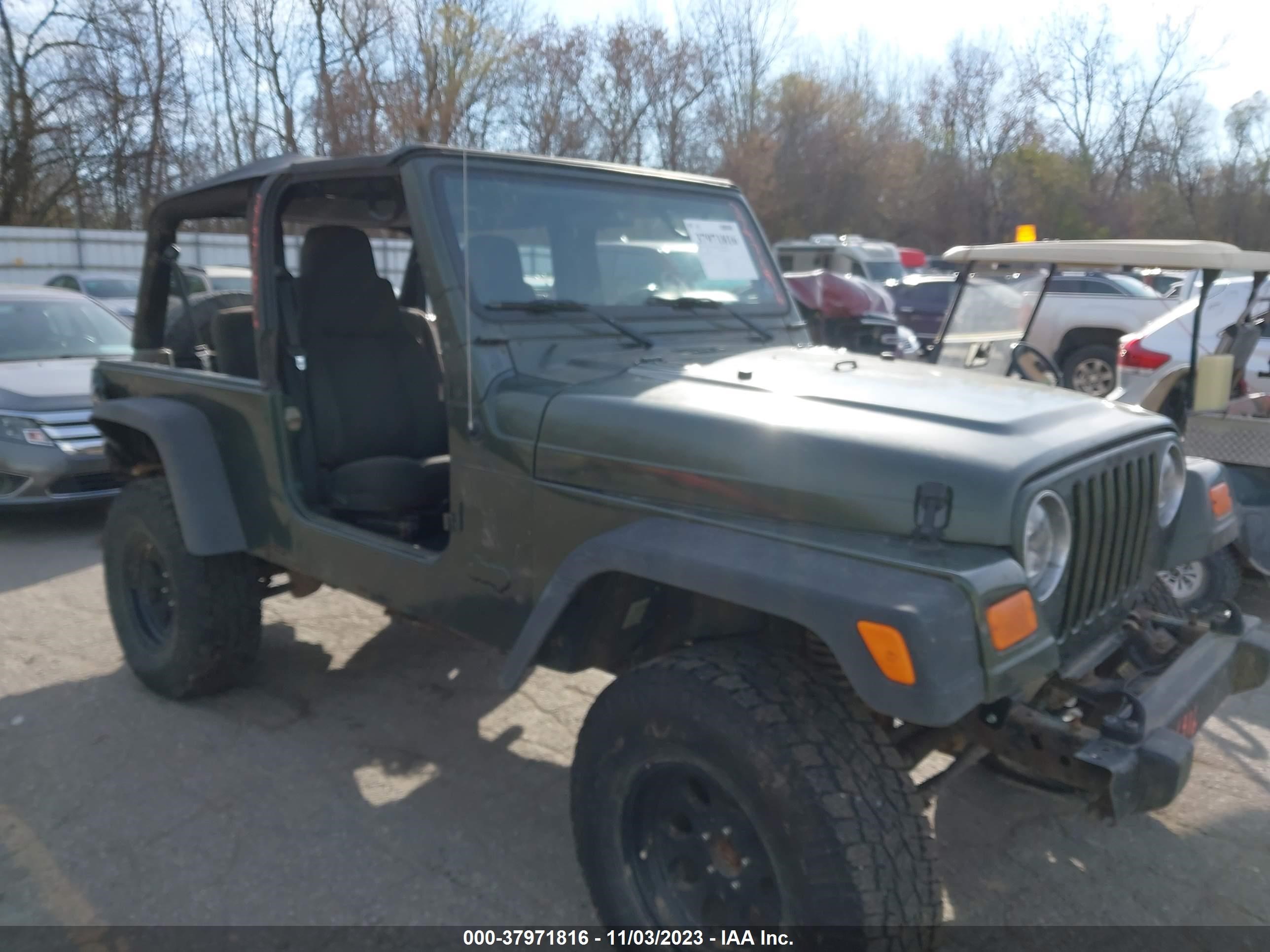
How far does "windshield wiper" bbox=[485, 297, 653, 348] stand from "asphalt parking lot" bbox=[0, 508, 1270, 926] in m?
1.52

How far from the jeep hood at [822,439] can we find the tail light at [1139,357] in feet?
18.1

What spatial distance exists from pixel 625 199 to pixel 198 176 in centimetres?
2414

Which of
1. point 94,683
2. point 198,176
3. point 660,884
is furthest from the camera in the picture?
point 198,176

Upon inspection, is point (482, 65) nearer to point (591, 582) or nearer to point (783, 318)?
point (783, 318)

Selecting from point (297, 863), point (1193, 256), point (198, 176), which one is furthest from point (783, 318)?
point (198, 176)

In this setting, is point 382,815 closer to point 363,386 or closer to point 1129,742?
point 363,386

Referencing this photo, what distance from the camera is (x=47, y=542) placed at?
6.43 m

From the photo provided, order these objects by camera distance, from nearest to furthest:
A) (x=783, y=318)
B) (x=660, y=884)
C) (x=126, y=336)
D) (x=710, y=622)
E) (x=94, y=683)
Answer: (x=660, y=884)
(x=710, y=622)
(x=783, y=318)
(x=94, y=683)
(x=126, y=336)

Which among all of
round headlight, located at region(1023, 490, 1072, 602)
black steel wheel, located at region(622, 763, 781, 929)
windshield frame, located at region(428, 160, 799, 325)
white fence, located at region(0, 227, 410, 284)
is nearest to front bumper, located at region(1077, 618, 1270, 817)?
round headlight, located at region(1023, 490, 1072, 602)

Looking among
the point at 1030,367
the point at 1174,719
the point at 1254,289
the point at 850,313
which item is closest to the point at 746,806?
the point at 1174,719

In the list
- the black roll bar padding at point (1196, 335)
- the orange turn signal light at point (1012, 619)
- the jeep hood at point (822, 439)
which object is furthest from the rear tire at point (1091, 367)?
the orange turn signal light at point (1012, 619)

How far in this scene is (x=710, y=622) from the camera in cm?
260

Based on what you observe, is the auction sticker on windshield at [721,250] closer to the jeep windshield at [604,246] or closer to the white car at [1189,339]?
the jeep windshield at [604,246]

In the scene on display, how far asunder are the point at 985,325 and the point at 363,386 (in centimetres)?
293
